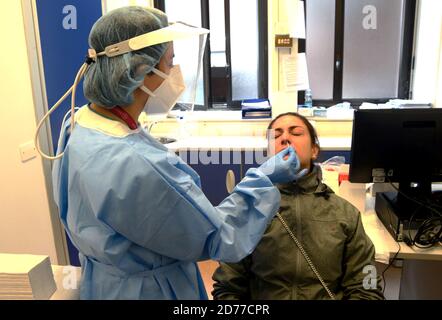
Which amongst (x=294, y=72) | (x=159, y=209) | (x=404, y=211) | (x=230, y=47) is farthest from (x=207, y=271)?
(x=230, y=47)

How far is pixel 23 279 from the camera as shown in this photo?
881mm

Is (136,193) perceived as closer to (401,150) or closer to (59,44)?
(401,150)

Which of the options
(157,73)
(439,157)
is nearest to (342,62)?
(439,157)

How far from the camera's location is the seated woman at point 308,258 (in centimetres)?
140

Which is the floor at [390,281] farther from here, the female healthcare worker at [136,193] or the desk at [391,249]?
the female healthcare worker at [136,193]

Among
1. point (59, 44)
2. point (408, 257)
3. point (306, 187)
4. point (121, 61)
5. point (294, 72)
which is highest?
point (59, 44)

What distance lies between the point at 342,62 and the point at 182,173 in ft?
11.3

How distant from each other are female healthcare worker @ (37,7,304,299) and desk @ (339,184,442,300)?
0.67 meters

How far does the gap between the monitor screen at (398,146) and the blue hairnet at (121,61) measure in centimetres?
91

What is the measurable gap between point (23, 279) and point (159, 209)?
35 centimetres

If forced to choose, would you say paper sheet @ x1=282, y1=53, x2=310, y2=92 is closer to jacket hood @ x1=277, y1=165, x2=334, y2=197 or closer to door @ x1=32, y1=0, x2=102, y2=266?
door @ x1=32, y1=0, x2=102, y2=266

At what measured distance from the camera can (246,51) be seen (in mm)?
4047

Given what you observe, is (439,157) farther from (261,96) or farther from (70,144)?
(261,96)

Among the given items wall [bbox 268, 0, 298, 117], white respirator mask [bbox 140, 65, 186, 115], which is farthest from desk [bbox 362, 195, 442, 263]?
wall [bbox 268, 0, 298, 117]
